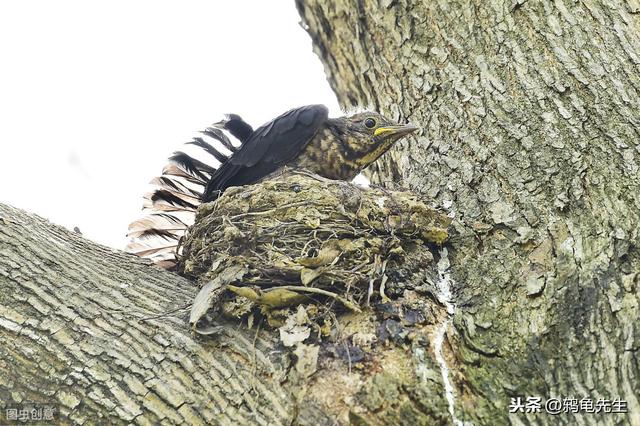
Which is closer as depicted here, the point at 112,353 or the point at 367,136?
the point at 112,353

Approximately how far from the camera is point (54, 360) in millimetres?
2111

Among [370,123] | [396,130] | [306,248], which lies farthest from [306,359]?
[370,123]

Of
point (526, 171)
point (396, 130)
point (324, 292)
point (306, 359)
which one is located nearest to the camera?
point (306, 359)

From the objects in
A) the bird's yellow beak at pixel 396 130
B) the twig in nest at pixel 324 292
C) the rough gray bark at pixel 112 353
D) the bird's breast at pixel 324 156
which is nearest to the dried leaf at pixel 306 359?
the rough gray bark at pixel 112 353

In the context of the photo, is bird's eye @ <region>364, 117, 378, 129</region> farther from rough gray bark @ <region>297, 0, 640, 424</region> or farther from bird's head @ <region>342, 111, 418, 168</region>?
rough gray bark @ <region>297, 0, 640, 424</region>

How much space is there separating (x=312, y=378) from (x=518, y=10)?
1.94 m

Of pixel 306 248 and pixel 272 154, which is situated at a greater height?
pixel 272 154

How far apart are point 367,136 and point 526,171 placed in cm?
155

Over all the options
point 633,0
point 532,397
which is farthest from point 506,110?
point 532,397

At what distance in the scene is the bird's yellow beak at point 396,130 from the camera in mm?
3505

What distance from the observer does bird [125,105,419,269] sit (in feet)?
12.6

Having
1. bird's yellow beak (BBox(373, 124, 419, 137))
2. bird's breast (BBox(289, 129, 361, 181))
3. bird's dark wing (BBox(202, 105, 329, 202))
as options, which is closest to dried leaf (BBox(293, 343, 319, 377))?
bird's yellow beak (BBox(373, 124, 419, 137))

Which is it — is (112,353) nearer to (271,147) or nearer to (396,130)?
(396,130)

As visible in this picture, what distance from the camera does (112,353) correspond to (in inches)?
85.0
